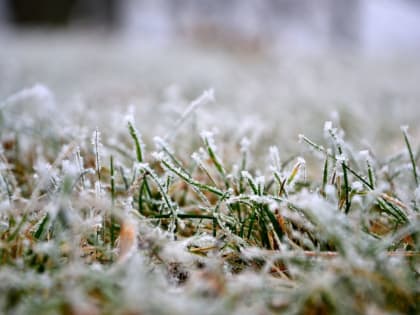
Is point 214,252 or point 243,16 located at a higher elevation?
point 243,16

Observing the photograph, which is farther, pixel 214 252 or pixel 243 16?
pixel 243 16

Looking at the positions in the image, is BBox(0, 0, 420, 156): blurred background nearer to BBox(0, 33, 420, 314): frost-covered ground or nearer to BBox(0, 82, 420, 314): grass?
BBox(0, 33, 420, 314): frost-covered ground

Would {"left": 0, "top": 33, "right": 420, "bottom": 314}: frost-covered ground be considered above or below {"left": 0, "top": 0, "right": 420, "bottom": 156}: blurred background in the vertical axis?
above

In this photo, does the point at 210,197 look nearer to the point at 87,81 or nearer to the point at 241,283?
the point at 241,283

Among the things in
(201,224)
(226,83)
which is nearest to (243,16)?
(226,83)

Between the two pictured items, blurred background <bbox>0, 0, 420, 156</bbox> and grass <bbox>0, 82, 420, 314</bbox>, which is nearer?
grass <bbox>0, 82, 420, 314</bbox>

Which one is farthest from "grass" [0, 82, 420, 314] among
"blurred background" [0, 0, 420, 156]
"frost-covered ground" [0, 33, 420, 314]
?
"blurred background" [0, 0, 420, 156]

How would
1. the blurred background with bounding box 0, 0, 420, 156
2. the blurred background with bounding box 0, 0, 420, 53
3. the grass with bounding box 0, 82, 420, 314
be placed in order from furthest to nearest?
1. the blurred background with bounding box 0, 0, 420, 53
2. the blurred background with bounding box 0, 0, 420, 156
3. the grass with bounding box 0, 82, 420, 314

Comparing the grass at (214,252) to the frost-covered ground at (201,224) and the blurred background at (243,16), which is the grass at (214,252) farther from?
the blurred background at (243,16)

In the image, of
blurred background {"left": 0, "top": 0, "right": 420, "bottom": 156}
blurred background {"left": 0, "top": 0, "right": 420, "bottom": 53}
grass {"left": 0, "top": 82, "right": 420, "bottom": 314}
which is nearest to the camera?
grass {"left": 0, "top": 82, "right": 420, "bottom": 314}

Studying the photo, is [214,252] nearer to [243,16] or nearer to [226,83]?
[226,83]

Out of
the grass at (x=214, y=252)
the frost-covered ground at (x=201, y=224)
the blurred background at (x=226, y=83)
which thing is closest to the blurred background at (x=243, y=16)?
the blurred background at (x=226, y=83)
